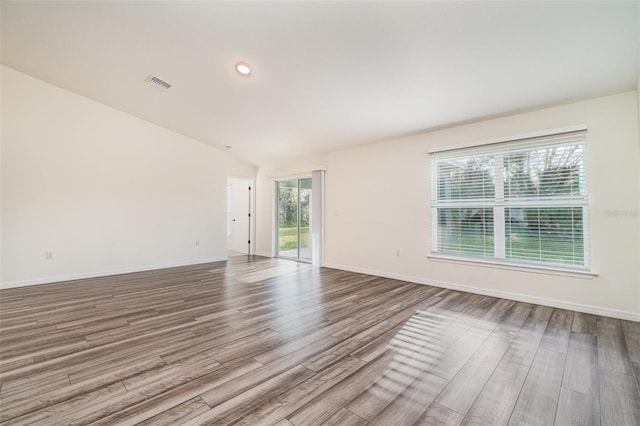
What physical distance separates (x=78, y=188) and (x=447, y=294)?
6.27 meters

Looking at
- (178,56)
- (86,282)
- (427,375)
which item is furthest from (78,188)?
(427,375)

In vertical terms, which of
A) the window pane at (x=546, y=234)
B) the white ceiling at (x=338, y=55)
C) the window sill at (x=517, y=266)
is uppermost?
the white ceiling at (x=338, y=55)

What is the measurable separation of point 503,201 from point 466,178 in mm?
601

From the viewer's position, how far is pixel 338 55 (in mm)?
2850

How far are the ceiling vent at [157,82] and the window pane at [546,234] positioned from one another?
17.1 feet

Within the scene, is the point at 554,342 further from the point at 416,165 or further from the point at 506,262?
the point at 416,165

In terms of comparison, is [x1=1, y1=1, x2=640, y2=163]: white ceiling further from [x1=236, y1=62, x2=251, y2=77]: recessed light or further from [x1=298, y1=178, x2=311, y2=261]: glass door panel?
[x1=298, y1=178, x2=311, y2=261]: glass door panel

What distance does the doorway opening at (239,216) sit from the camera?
7.90 metres

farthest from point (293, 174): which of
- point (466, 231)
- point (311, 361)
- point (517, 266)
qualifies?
point (311, 361)

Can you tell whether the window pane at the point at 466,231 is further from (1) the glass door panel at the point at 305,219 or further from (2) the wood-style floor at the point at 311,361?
(1) the glass door panel at the point at 305,219

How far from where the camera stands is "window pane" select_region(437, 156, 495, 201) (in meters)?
3.91

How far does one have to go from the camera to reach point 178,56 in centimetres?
332

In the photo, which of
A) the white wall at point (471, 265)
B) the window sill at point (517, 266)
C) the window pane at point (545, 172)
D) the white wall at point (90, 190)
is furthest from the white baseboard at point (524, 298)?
the white wall at point (90, 190)

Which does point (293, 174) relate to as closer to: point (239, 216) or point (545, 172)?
point (239, 216)
